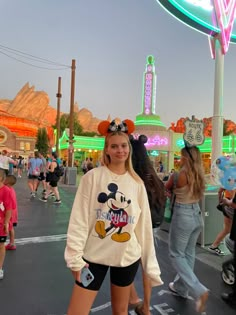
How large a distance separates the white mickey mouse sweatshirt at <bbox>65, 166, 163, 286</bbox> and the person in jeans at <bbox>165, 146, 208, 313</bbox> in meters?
1.23

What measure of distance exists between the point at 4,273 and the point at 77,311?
7.89 feet

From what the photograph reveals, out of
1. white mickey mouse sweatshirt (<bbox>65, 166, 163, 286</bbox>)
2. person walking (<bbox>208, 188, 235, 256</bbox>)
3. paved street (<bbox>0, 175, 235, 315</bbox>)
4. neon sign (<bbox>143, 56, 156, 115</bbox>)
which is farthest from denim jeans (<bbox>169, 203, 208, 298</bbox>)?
neon sign (<bbox>143, 56, 156, 115</bbox>)

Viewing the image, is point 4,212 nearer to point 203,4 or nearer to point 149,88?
point 203,4

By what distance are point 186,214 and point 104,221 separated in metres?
1.47

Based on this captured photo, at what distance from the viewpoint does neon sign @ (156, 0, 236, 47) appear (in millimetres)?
7789

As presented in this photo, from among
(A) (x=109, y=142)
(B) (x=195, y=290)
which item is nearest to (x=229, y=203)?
(B) (x=195, y=290)

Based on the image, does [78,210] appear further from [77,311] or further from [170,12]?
[170,12]

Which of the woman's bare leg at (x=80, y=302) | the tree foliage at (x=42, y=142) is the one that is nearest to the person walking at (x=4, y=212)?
the woman's bare leg at (x=80, y=302)

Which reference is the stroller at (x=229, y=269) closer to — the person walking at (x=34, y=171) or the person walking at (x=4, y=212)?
the person walking at (x=4, y=212)

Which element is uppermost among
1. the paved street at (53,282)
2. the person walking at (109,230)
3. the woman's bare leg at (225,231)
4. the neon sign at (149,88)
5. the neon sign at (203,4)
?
the neon sign at (149,88)

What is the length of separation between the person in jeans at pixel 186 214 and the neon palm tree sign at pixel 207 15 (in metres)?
5.94

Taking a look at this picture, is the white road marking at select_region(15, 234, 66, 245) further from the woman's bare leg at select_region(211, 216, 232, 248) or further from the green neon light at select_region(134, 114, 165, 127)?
the green neon light at select_region(134, 114, 165, 127)

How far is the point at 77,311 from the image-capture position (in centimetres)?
188

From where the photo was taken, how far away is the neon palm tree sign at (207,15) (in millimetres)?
7789
